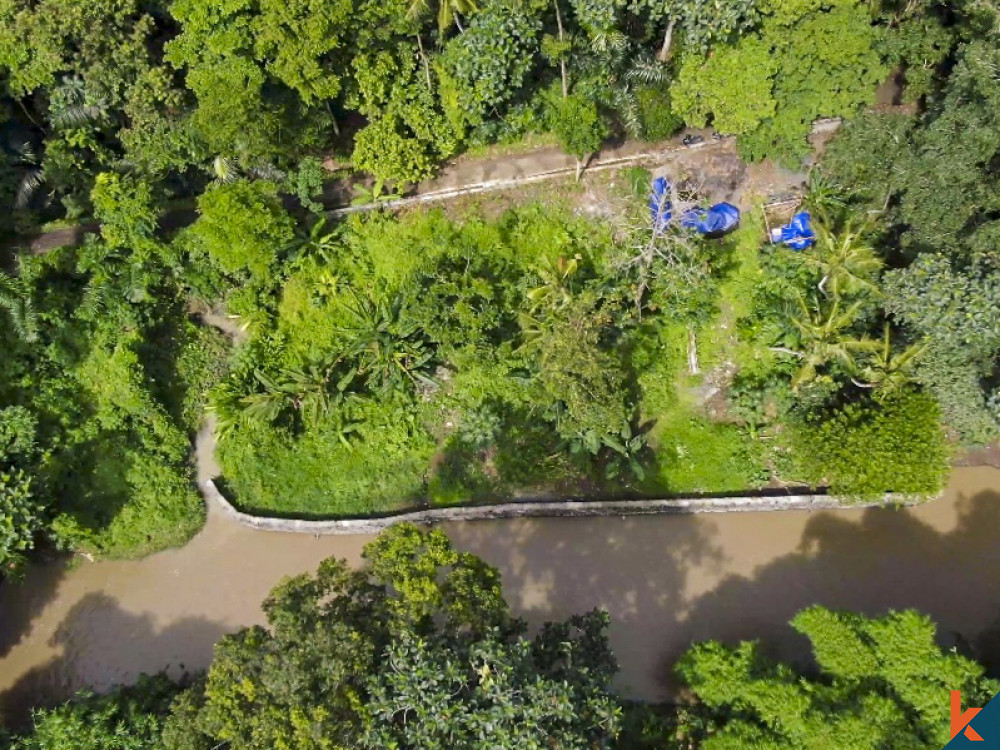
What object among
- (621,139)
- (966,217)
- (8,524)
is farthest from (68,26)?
(966,217)

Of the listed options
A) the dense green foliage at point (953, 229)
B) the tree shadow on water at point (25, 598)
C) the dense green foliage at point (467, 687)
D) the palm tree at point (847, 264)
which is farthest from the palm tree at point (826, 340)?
the tree shadow on water at point (25, 598)

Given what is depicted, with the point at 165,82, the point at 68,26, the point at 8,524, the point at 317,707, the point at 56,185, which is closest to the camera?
the point at 317,707

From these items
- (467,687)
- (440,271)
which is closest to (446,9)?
(440,271)

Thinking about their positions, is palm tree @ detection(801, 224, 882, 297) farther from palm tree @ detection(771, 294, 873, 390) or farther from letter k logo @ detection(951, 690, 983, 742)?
letter k logo @ detection(951, 690, 983, 742)

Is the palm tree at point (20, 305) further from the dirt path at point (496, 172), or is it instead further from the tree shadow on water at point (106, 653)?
the tree shadow on water at point (106, 653)

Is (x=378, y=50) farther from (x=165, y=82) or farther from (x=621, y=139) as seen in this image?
(x=621, y=139)

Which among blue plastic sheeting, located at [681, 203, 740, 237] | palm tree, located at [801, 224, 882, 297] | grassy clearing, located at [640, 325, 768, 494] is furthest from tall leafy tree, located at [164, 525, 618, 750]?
blue plastic sheeting, located at [681, 203, 740, 237]

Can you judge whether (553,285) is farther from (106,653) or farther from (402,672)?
(106,653)
